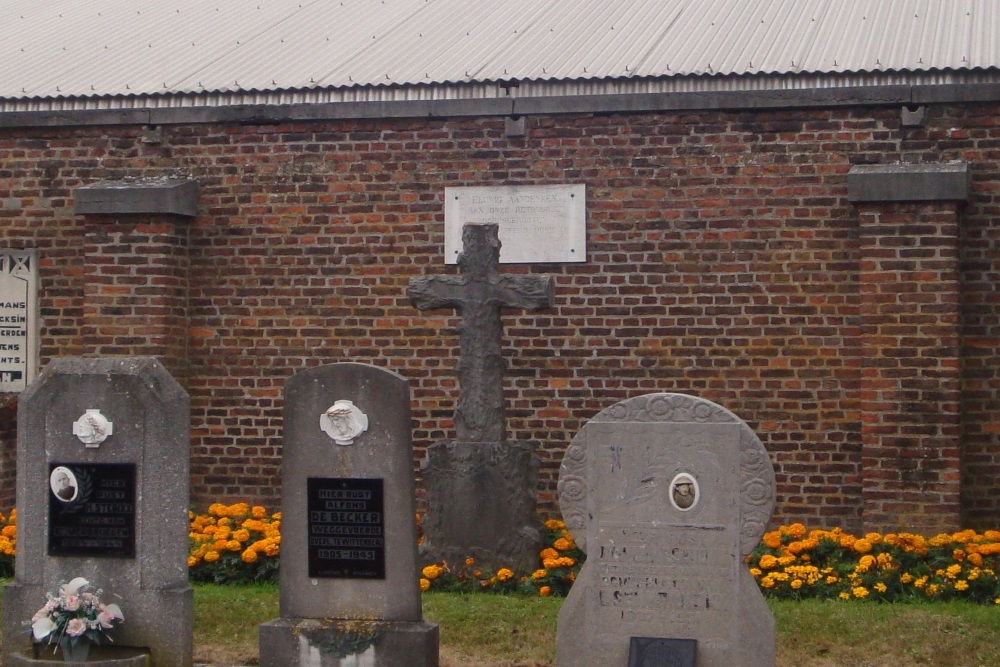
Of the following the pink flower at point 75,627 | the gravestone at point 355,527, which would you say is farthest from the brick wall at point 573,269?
the pink flower at point 75,627

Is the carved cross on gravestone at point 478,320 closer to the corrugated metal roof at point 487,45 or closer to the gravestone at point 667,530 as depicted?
the corrugated metal roof at point 487,45

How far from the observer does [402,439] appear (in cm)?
743

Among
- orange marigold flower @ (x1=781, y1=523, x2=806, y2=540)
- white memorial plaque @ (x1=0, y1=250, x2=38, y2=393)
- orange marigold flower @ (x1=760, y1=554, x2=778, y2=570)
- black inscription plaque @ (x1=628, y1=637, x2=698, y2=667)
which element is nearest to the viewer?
black inscription plaque @ (x1=628, y1=637, x2=698, y2=667)

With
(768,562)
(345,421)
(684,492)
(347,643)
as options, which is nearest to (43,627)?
(347,643)

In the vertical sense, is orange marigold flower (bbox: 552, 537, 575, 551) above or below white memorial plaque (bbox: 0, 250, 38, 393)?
below

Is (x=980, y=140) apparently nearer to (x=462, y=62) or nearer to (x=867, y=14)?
(x=867, y=14)

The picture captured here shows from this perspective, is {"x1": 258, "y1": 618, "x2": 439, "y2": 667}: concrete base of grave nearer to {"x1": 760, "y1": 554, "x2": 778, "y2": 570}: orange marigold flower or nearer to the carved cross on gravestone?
the carved cross on gravestone

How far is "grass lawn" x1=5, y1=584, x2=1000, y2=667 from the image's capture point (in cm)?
774

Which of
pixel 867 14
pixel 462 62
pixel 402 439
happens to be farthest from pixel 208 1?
pixel 402 439

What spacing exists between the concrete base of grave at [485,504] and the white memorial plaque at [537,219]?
192 cm

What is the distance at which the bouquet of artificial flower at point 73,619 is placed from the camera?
7.43 metres

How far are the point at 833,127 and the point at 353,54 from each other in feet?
13.7

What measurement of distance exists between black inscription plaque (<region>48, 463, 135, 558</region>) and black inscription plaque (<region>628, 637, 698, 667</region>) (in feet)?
8.71

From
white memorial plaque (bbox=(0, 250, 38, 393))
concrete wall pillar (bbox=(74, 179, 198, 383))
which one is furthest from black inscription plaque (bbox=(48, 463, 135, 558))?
white memorial plaque (bbox=(0, 250, 38, 393))
